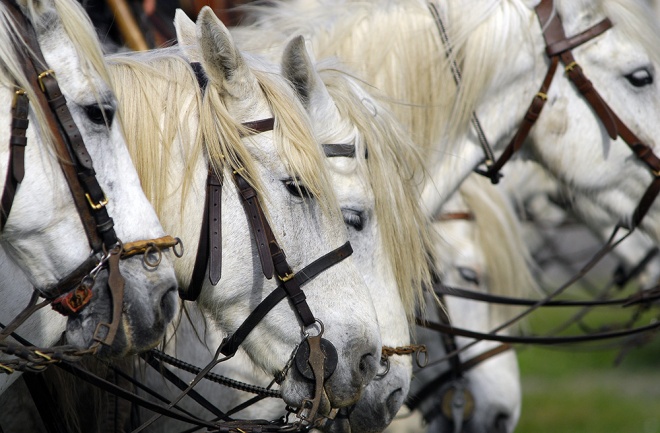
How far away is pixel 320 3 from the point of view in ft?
12.6

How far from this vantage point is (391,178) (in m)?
2.77

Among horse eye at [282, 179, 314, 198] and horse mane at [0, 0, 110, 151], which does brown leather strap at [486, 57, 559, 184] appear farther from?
horse mane at [0, 0, 110, 151]

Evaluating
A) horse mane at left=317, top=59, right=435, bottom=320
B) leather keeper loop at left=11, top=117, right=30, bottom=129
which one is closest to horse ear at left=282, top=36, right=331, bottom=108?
horse mane at left=317, top=59, right=435, bottom=320

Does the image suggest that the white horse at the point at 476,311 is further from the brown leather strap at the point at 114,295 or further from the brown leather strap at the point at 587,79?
the brown leather strap at the point at 114,295

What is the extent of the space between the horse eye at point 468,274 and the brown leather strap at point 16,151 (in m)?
2.86

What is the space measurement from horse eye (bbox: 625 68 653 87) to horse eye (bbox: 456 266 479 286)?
1.31m

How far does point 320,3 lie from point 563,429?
506 cm

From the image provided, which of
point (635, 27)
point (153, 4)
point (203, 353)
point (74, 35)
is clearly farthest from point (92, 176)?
point (153, 4)

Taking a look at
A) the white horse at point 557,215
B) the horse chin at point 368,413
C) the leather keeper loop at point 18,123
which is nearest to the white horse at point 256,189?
the horse chin at point 368,413

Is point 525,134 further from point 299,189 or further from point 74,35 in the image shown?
point 74,35

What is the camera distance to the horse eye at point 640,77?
11.7ft

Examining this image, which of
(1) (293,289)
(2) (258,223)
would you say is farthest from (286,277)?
(2) (258,223)

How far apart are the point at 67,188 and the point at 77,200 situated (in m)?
0.04

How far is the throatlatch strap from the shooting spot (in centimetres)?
241
